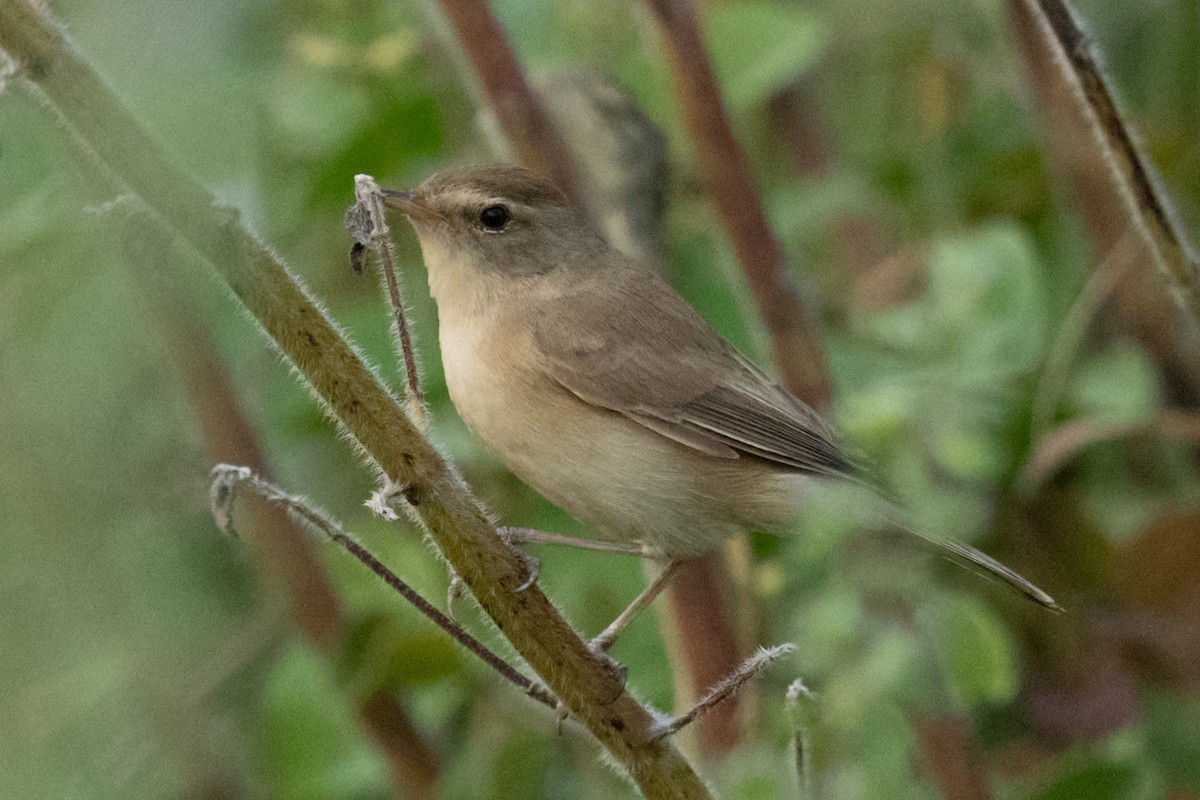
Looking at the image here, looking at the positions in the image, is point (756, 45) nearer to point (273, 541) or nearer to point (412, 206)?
point (412, 206)

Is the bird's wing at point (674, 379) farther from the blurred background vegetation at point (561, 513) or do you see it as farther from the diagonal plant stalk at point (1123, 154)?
the diagonal plant stalk at point (1123, 154)

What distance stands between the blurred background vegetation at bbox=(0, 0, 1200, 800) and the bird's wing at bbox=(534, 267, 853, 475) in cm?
23

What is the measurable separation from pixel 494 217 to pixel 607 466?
706 millimetres

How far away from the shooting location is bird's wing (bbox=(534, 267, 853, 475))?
309cm

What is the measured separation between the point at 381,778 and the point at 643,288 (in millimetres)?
1249

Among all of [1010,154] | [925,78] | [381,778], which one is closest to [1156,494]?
[1010,154]

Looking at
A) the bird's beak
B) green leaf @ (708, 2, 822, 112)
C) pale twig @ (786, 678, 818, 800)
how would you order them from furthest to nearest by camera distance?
green leaf @ (708, 2, 822, 112) < the bird's beak < pale twig @ (786, 678, 818, 800)

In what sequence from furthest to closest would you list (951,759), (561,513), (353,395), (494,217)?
1. (561,513)
2. (494,217)
3. (951,759)
4. (353,395)

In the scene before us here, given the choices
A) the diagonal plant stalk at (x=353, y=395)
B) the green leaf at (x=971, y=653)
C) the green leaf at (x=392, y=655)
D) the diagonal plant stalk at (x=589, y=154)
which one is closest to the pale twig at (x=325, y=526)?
the diagonal plant stalk at (x=353, y=395)

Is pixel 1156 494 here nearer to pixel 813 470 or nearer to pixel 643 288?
pixel 813 470

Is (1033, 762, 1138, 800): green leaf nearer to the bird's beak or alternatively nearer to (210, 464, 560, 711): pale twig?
(210, 464, 560, 711): pale twig

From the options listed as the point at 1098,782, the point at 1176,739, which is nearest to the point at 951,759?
the point at 1098,782

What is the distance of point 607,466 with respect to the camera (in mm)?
2934

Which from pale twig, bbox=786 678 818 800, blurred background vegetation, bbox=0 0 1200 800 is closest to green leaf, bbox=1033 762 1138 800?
blurred background vegetation, bbox=0 0 1200 800
